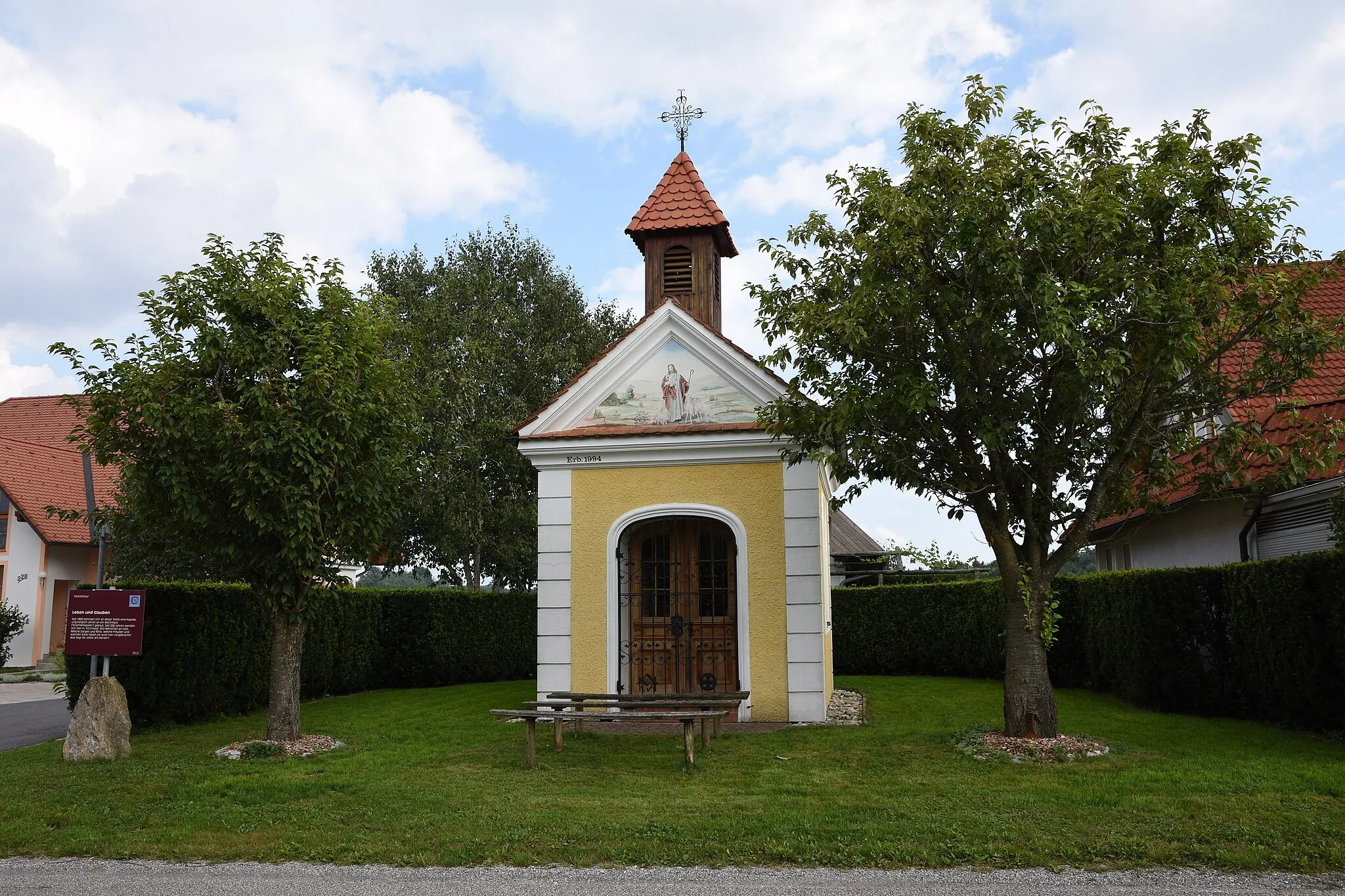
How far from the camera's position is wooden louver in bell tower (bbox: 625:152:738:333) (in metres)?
15.6

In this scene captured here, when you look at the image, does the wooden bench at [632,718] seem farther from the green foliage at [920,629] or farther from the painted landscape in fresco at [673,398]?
the green foliage at [920,629]

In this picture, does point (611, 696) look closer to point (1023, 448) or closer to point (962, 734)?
point (962, 734)

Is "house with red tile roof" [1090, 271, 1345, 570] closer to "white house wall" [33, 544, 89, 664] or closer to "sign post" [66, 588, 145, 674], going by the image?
"sign post" [66, 588, 145, 674]

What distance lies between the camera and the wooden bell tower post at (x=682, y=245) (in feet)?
51.1

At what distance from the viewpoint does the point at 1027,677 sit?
1046 cm

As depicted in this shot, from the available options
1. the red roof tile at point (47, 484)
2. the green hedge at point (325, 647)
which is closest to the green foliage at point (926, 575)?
the green hedge at point (325, 647)

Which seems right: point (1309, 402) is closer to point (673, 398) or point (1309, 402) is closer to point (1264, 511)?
point (1264, 511)

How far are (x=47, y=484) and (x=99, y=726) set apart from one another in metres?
24.5

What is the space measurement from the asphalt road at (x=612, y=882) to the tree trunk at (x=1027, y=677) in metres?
4.39

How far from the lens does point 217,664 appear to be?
1430cm

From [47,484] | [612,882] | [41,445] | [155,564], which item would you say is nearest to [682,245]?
[612,882]

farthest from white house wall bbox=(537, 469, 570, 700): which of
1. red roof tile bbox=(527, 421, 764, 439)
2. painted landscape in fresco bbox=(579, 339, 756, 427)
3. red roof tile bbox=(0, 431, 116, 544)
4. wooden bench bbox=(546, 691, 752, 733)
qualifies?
red roof tile bbox=(0, 431, 116, 544)

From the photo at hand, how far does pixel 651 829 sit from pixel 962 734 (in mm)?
5038

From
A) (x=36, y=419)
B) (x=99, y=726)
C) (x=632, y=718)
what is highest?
(x=36, y=419)
